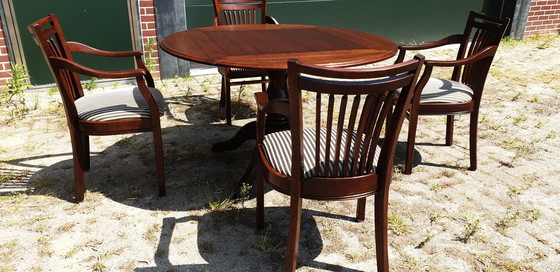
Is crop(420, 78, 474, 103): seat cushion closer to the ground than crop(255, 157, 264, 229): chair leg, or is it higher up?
higher up

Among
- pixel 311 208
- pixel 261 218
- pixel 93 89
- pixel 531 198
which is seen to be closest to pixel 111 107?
pixel 261 218

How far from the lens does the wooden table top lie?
2.27 m

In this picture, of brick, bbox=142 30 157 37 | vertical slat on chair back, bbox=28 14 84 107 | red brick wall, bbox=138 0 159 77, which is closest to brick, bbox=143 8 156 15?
red brick wall, bbox=138 0 159 77

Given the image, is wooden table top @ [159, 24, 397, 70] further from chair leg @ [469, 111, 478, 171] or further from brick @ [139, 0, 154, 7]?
brick @ [139, 0, 154, 7]

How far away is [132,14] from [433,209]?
3.30 metres

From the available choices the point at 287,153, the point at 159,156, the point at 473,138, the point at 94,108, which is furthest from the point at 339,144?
the point at 473,138

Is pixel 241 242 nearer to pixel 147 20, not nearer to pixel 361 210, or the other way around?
pixel 361 210

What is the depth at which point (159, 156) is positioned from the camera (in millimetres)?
2570

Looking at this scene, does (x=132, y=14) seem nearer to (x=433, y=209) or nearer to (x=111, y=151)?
(x=111, y=151)

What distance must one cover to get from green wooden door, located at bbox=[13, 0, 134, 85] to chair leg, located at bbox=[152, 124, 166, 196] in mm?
2320

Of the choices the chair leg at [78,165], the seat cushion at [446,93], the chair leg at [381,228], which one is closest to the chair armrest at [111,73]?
the chair leg at [78,165]

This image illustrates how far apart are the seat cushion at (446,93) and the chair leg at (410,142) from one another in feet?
0.41

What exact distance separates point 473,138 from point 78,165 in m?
2.35

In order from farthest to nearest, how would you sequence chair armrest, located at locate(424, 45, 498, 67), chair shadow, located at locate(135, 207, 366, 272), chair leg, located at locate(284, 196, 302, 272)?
chair armrest, located at locate(424, 45, 498, 67), chair shadow, located at locate(135, 207, 366, 272), chair leg, located at locate(284, 196, 302, 272)
